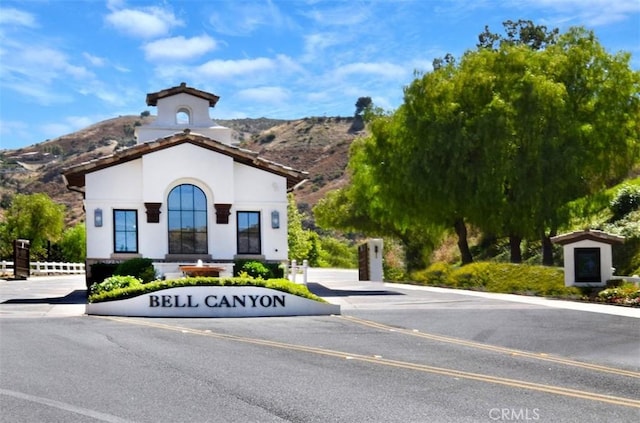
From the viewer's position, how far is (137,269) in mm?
27922

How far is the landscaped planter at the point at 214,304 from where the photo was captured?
20.9 metres

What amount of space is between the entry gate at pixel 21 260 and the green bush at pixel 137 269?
16.1m

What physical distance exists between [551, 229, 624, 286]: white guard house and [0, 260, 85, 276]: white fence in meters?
31.7

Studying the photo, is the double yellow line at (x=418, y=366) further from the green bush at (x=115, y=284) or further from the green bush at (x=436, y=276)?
the green bush at (x=436, y=276)

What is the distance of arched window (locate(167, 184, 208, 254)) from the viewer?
101ft

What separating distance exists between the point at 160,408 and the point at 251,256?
2206 cm

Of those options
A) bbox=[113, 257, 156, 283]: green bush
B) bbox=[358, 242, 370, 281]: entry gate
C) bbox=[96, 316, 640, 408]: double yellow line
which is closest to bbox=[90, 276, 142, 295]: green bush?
bbox=[113, 257, 156, 283]: green bush

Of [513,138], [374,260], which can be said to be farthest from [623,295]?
[374,260]

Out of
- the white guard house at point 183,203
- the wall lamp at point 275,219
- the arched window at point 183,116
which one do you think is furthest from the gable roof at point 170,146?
the arched window at point 183,116

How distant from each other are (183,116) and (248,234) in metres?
9.19

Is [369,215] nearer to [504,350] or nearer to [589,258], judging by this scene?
[589,258]

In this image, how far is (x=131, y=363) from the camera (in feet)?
40.8

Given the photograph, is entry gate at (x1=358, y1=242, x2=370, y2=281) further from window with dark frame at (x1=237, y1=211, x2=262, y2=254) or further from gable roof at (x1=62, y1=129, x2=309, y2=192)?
window with dark frame at (x1=237, y1=211, x2=262, y2=254)

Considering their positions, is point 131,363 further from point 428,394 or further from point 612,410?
point 612,410
